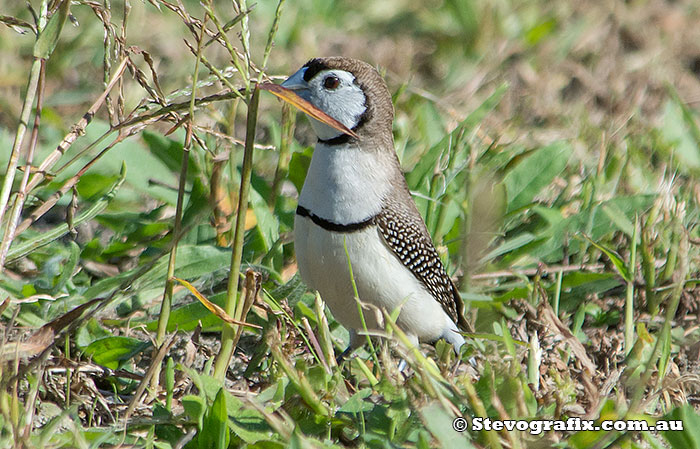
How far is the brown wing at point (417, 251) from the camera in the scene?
308 centimetres

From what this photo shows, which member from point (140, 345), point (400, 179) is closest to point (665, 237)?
point (400, 179)

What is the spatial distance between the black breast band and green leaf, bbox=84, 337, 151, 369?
69cm

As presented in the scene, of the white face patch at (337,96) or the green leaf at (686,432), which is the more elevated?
the white face patch at (337,96)

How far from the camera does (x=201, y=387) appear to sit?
2.41m

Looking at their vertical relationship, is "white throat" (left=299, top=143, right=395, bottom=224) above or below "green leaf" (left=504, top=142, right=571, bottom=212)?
above

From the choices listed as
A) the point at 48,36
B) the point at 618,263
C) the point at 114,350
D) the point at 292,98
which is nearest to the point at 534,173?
the point at 618,263

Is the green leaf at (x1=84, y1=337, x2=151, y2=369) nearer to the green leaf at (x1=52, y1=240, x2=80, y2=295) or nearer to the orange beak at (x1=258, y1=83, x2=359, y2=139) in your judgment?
the green leaf at (x1=52, y1=240, x2=80, y2=295)

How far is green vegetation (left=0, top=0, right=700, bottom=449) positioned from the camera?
241 centimetres

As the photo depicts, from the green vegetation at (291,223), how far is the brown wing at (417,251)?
164 mm

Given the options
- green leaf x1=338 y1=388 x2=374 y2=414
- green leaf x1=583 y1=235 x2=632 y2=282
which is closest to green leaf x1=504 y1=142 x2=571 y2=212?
green leaf x1=583 y1=235 x2=632 y2=282

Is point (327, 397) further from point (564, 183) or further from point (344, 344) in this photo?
point (564, 183)

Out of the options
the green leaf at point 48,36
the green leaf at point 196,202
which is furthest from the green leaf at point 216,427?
the green leaf at point 196,202

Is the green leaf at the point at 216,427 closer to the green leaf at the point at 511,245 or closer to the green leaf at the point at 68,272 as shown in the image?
the green leaf at the point at 68,272

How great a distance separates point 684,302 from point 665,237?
0.92 ft
